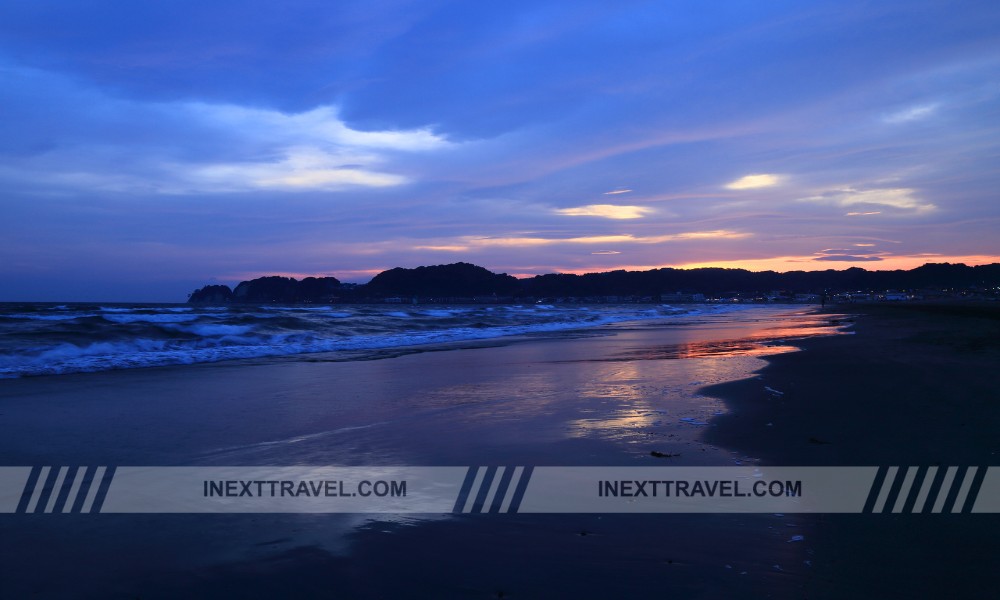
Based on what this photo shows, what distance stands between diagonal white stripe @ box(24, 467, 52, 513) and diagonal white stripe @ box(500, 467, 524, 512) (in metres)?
2.96

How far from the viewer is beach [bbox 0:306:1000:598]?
295 cm

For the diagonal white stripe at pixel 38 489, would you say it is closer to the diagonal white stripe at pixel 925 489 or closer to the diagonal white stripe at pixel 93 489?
the diagonal white stripe at pixel 93 489

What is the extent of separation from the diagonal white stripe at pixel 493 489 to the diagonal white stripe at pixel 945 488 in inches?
103

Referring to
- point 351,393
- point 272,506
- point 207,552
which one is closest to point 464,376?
point 351,393

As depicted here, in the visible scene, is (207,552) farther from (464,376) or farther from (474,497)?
(464,376)

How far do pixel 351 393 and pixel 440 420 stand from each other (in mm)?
2485

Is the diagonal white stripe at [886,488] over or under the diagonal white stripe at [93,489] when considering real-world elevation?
over

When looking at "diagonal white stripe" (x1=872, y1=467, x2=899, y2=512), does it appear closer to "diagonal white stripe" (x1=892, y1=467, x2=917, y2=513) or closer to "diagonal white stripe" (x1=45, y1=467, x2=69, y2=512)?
"diagonal white stripe" (x1=892, y1=467, x2=917, y2=513)

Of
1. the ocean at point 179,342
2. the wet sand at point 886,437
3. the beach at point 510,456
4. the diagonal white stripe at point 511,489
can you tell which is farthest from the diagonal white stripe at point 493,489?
the ocean at point 179,342

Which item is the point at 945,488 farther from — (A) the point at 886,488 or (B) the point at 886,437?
(B) the point at 886,437

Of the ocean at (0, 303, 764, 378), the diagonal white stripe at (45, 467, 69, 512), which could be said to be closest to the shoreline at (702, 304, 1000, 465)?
the diagonal white stripe at (45, 467, 69, 512)

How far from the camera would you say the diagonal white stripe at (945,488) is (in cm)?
378

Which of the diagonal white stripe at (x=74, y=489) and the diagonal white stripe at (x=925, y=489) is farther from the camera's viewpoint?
the diagonal white stripe at (x=74, y=489)

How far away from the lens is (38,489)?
14.4 ft
